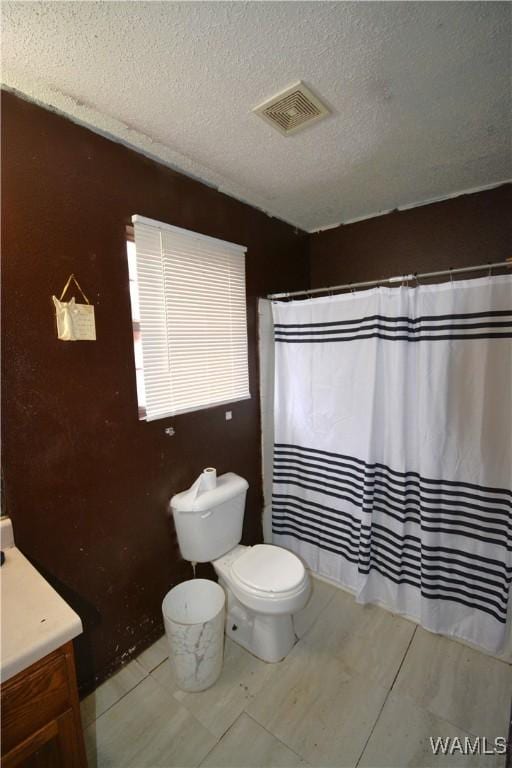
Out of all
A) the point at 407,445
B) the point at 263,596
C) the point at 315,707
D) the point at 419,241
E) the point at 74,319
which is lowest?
the point at 315,707

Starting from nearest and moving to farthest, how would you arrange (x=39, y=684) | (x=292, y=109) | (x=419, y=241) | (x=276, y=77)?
(x=39, y=684)
(x=276, y=77)
(x=292, y=109)
(x=419, y=241)

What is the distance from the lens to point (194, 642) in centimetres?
134

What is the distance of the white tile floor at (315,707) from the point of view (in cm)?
119

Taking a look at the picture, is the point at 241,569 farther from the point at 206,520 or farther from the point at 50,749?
the point at 50,749

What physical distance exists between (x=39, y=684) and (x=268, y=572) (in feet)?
3.16

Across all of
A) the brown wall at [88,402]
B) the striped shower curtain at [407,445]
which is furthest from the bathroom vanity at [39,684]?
the striped shower curtain at [407,445]

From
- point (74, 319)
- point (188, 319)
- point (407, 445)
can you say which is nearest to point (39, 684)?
point (74, 319)

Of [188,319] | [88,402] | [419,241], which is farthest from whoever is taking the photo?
[419,241]

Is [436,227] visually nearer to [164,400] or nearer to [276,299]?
[276,299]

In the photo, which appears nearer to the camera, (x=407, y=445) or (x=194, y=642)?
(x=194, y=642)

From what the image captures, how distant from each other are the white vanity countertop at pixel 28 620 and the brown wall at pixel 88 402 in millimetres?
260

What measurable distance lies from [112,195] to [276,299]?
1.15 meters

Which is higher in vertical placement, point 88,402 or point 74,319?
point 74,319

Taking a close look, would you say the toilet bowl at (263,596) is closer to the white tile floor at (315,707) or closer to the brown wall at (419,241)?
the white tile floor at (315,707)
